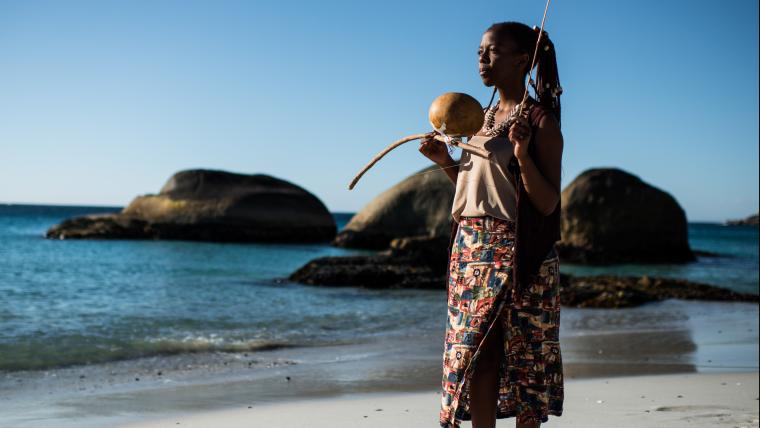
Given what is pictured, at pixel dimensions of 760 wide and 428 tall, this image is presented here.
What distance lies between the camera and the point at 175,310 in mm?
11219

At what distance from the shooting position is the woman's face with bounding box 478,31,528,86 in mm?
2842

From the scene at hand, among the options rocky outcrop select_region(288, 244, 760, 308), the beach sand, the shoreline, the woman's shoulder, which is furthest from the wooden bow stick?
rocky outcrop select_region(288, 244, 760, 308)

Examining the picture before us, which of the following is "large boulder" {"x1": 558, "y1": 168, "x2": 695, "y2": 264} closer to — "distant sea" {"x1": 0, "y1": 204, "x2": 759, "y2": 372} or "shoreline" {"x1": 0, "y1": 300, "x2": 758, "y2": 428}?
"distant sea" {"x1": 0, "y1": 204, "x2": 759, "y2": 372}

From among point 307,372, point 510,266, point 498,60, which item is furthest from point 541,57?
point 307,372

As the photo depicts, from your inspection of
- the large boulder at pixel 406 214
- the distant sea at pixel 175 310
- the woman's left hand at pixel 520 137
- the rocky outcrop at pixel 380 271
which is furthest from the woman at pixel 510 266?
the large boulder at pixel 406 214

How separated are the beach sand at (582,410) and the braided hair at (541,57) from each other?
6.47 ft

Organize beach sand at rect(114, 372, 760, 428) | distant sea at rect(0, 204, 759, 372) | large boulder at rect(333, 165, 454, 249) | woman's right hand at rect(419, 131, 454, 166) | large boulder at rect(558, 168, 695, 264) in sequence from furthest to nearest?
large boulder at rect(333, 165, 454, 249) → large boulder at rect(558, 168, 695, 264) → distant sea at rect(0, 204, 759, 372) → beach sand at rect(114, 372, 760, 428) → woman's right hand at rect(419, 131, 454, 166)

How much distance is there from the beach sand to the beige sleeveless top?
1740 millimetres

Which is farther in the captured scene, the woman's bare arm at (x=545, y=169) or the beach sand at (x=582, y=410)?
the beach sand at (x=582, y=410)

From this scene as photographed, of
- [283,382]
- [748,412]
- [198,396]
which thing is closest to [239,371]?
[283,382]

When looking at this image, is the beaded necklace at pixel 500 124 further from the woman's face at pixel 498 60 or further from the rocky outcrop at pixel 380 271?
the rocky outcrop at pixel 380 271

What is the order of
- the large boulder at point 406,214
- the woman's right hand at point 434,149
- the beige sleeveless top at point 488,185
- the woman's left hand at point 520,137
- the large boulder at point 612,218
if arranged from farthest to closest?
1. the large boulder at point 406,214
2. the large boulder at point 612,218
3. the woman's right hand at point 434,149
4. the beige sleeveless top at point 488,185
5. the woman's left hand at point 520,137

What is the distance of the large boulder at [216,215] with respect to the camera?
36.8 metres

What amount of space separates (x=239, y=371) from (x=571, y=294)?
288 inches
